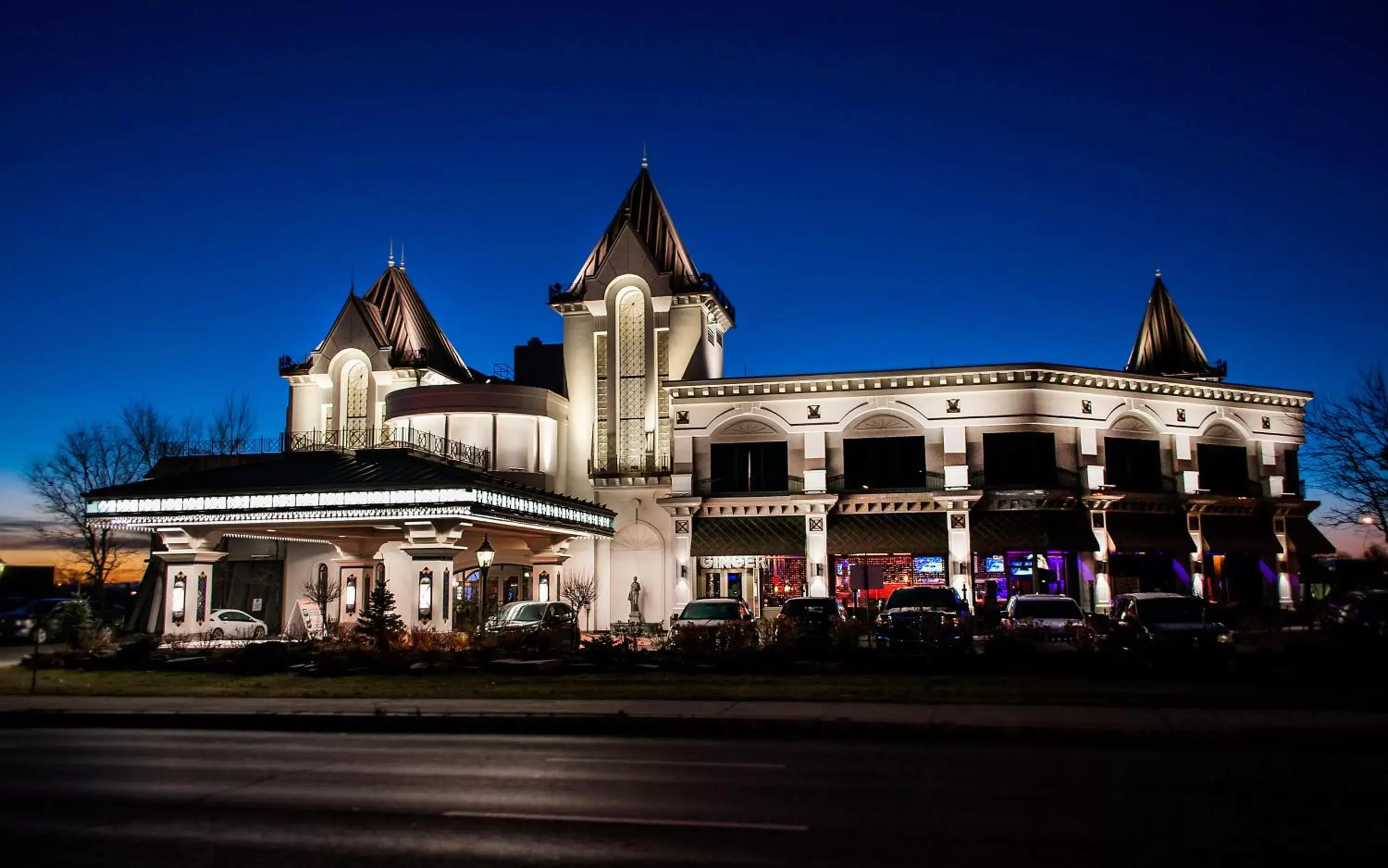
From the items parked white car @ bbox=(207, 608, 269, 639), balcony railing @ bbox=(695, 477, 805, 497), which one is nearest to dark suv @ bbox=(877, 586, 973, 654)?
balcony railing @ bbox=(695, 477, 805, 497)

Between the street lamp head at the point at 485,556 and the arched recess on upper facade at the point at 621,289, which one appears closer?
the street lamp head at the point at 485,556

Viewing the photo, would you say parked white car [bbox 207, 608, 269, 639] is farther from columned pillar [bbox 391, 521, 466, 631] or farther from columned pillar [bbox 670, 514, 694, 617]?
columned pillar [bbox 670, 514, 694, 617]

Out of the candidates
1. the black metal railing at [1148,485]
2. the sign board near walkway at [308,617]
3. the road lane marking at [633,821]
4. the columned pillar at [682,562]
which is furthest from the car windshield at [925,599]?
the sign board near walkway at [308,617]

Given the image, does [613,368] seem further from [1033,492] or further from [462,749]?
[462,749]

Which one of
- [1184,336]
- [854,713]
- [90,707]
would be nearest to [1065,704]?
[854,713]

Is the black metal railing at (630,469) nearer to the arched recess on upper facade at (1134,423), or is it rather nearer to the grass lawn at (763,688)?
the arched recess on upper facade at (1134,423)

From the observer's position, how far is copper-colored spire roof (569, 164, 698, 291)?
167 feet

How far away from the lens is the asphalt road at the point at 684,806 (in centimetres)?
860

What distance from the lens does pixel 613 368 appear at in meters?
49.8

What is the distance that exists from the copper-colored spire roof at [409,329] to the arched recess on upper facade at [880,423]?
20.2 m

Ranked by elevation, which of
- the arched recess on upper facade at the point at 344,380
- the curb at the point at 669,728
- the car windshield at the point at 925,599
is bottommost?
the curb at the point at 669,728

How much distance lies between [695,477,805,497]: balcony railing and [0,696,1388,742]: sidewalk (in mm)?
26638

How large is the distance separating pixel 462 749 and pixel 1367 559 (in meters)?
55.7

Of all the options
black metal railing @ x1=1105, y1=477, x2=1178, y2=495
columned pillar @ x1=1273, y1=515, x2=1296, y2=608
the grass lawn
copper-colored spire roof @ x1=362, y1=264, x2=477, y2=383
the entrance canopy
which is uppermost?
copper-colored spire roof @ x1=362, y1=264, x2=477, y2=383
